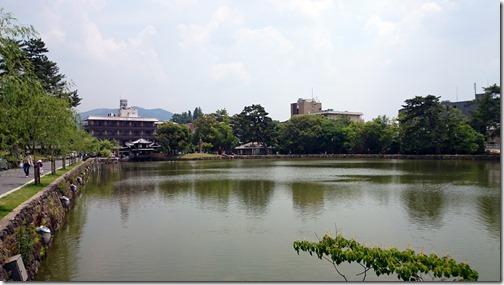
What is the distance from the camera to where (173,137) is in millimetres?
66312

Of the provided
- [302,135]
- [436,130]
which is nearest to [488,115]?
[436,130]

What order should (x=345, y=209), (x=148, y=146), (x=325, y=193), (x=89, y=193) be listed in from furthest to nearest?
(x=148, y=146), (x=89, y=193), (x=325, y=193), (x=345, y=209)

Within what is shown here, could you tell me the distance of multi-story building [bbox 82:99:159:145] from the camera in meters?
77.6

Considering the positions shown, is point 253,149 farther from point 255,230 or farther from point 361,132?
point 255,230

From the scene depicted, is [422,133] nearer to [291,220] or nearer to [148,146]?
[148,146]

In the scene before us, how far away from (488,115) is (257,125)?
37.2m

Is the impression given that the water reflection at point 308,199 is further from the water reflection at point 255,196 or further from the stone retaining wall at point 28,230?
the stone retaining wall at point 28,230

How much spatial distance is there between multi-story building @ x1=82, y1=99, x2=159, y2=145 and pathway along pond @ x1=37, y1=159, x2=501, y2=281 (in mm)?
59636

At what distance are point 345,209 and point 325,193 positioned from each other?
4290 mm

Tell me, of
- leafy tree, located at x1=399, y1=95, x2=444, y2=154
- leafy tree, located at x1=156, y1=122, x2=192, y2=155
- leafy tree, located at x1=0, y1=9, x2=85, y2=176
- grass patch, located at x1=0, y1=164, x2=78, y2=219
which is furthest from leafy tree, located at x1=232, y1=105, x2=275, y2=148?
grass patch, located at x1=0, y1=164, x2=78, y2=219

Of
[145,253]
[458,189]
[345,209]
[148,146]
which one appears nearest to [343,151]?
[148,146]

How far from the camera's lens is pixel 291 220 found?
13.8 metres

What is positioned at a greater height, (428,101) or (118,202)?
(428,101)

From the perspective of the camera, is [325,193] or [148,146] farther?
[148,146]
